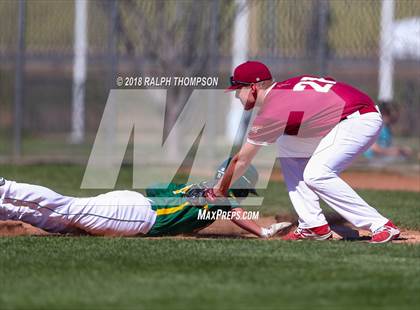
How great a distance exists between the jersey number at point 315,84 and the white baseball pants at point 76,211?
165 centimetres

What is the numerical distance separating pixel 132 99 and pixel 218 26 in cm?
520

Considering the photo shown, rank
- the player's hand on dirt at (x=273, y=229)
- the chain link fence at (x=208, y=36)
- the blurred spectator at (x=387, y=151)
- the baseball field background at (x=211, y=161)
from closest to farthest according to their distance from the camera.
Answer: the baseball field background at (x=211, y=161) → the player's hand on dirt at (x=273, y=229) → the blurred spectator at (x=387, y=151) → the chain link fence at (x=208, y=36)

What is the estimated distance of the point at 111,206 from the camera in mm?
8164

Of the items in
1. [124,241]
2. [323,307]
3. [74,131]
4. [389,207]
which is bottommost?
[74,131]

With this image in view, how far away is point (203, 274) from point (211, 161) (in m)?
9.24

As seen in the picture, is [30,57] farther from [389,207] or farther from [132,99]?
[389,207]

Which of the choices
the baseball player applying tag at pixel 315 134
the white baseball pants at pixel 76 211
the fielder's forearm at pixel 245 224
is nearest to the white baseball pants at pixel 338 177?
the baseball player applying tag at pixel 315 134

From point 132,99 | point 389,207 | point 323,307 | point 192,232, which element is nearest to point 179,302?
point 323,307

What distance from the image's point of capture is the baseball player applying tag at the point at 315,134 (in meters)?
8.02

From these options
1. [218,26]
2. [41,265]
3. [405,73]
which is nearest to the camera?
[41,265]

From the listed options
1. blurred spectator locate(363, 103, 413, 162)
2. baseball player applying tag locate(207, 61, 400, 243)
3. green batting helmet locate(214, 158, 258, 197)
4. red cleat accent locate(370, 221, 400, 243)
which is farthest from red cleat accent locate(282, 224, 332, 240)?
blurred spectator locate(363, 103, 413, 162)

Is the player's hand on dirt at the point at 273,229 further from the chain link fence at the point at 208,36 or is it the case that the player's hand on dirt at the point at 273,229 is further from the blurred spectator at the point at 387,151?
the chain link fence at the point at 208,36

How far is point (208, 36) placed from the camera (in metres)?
16.3

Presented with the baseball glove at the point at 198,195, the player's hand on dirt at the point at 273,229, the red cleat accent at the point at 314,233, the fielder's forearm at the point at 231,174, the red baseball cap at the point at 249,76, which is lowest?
the player's hand on dirt at the point at 273,229
